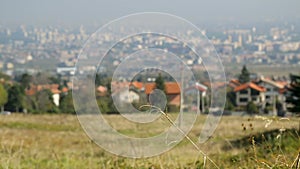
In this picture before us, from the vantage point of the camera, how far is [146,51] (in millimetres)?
4172

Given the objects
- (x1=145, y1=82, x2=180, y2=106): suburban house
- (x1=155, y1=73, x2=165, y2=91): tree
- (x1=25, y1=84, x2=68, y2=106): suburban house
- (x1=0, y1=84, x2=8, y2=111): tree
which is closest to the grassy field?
(x1=145, y1=82, x2=180, y2=106): suburban house

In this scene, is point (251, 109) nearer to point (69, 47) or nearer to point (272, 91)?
point (272, 91)

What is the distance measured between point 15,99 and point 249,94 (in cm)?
2538

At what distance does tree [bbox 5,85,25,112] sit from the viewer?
48794 mm

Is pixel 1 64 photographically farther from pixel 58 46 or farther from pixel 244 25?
pixel 244 25

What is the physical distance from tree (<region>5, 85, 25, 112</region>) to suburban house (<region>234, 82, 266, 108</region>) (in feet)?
72.8

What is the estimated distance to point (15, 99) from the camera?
162 ft

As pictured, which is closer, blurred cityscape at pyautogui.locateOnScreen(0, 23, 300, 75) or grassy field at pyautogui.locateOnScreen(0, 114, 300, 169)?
grassy field at pyautogui.locateOnScreen(0, 114, 300, 169)

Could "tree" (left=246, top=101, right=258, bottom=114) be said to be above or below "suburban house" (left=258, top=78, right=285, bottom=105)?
below

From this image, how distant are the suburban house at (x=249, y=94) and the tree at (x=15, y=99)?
72.8 feet

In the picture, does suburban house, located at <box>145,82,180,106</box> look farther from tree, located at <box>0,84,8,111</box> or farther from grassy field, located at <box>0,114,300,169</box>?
tree, located at <box>0,84,8,111</box>

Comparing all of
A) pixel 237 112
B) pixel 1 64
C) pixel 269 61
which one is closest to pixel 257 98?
pixel 237 112

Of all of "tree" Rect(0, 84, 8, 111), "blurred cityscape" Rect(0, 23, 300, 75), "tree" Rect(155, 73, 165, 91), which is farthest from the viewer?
"blurred cityscape" Rect(0, 23, 300, 75)

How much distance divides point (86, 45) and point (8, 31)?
55.4m
